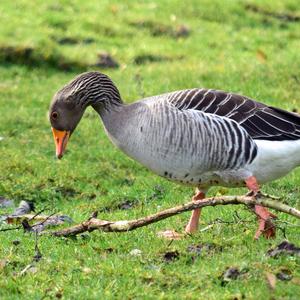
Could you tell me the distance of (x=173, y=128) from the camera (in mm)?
7852

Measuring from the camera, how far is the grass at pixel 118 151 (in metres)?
6.49

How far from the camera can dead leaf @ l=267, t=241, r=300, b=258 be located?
6711 mm

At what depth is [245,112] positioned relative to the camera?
8.05 m

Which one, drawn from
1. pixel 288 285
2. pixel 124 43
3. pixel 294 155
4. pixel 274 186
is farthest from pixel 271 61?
pixel 288 285

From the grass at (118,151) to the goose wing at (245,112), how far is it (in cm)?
89

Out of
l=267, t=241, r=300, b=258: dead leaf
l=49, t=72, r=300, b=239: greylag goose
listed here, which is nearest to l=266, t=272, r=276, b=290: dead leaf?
l=267, t=241, r=300, b=258: dead leaf

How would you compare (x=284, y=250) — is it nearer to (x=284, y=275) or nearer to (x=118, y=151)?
(x=284, y=275)

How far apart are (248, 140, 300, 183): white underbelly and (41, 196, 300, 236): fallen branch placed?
59 centimetres

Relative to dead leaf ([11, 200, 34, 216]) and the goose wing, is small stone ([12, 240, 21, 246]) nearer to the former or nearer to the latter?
dead leaf ([11, 200, 34, 216])

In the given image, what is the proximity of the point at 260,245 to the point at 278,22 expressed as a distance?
43.9 feet

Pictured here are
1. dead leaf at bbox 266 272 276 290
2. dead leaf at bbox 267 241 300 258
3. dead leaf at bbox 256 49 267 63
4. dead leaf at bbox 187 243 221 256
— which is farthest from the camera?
dead leaf at bbox 256 49 267 63

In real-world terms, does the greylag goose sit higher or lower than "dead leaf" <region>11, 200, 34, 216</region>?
higher

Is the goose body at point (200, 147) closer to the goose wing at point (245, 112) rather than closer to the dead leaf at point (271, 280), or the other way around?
the goose wing at point (245, 112)

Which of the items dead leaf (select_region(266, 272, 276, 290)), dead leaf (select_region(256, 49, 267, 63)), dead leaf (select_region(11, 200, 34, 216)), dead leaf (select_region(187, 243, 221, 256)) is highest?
dead leaf (select_region(266, 272, 276, 290))
